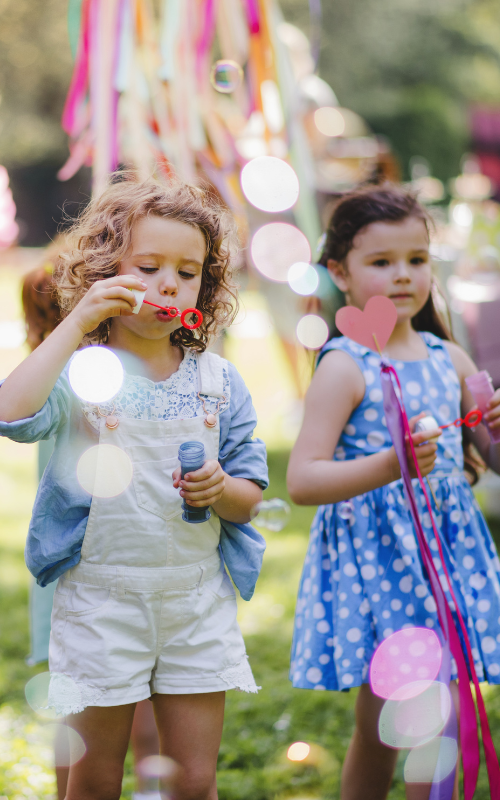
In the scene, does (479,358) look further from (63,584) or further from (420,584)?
(63,584)

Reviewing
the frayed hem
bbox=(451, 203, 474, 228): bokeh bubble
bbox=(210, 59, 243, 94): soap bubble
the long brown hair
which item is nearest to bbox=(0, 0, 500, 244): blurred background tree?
bbox=(451, 203, 474, 228): bokeh bubble

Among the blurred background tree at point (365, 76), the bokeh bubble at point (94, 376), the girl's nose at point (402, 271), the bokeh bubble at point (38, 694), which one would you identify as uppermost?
the blurred background tree at point (365, 76)

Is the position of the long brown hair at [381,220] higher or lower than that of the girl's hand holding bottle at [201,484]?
higher

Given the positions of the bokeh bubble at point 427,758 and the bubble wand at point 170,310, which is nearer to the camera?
the bubble wand at point 170,310

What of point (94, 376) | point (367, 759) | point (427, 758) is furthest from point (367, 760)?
point (94, 376)

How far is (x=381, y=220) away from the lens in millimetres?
1594

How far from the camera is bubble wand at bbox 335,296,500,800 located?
1.22 m

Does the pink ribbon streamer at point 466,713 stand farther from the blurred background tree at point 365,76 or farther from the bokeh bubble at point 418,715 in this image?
the blurred background tree at point 365,76

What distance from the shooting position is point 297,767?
1.99 metres

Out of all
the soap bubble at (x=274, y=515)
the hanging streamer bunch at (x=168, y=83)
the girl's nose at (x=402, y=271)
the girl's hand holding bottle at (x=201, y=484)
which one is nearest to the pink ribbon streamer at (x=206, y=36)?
the hanging streamer bunch at (x=168, y=83)

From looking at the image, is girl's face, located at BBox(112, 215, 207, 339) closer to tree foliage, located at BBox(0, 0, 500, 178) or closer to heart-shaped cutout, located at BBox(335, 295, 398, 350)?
heart-shaped cutout, located at BBox(335, 295, 398, 350)

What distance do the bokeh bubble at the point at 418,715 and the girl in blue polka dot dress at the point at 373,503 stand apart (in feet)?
0.12

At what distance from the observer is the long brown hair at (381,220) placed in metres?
1.61

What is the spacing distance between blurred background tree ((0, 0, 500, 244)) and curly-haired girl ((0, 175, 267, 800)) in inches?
528
